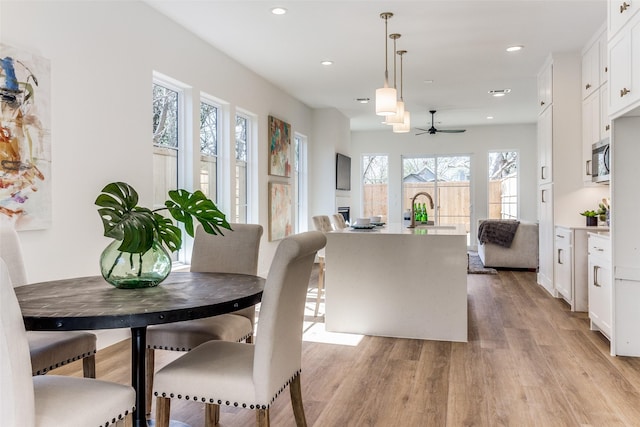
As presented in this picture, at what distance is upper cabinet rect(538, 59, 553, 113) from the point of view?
5.21m

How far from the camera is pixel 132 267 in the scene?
1870 millimetres

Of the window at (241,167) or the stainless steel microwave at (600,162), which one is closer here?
the stainless steel microwave at (600,162)

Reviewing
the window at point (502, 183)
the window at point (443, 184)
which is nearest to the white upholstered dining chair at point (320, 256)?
the window at point (443, 184)

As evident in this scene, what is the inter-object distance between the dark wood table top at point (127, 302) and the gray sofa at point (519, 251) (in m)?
5.87

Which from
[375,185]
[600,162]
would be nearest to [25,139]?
[600,162]

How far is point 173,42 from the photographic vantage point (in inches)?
165

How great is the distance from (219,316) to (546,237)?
435 centimetres

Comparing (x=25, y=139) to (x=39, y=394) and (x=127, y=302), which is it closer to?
(x=127, y=302)

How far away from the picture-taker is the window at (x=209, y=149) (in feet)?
16.0

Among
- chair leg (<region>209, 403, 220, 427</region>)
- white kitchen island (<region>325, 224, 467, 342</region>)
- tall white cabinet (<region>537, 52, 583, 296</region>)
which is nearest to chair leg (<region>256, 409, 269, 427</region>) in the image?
chair leg (<region>209, 403, 220, 427</region>)

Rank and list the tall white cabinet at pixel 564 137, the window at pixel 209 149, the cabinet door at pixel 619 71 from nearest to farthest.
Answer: the cabinet door at pixel 619 71, the window at pixel 209 149, the tall white cabinet at pixel 564 137

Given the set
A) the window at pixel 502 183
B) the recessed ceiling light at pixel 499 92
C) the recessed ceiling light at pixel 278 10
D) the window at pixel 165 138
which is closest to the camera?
the recessed ceiling light at pixel 278 10

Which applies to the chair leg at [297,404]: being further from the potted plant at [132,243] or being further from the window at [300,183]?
the window at [300,183]

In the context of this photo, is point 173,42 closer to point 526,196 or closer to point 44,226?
point 44,226
